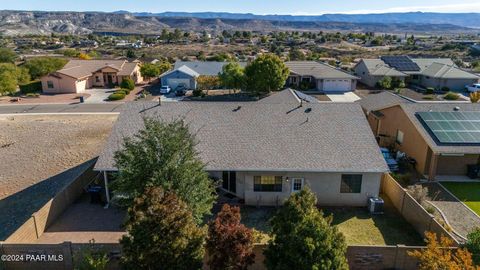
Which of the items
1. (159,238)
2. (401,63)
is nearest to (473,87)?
(401,63)

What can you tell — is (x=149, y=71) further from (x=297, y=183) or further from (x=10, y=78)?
(x=297, y=183)

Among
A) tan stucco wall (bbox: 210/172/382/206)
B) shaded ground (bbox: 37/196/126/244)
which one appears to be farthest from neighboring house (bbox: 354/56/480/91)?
shaded ground (bbox: 37/196/126/244)

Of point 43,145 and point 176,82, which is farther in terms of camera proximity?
point 176,82

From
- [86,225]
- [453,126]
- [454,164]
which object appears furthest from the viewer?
[453,126]

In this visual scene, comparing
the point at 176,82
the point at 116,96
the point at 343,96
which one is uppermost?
the point at 176,82

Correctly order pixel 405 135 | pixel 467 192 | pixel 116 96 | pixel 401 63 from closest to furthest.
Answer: pixel 467 192 < pixel 405 135 < pixel 116 96 < pixel 401 63

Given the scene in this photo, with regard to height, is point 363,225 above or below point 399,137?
below

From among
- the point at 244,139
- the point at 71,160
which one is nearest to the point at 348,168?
the point at 244,139
